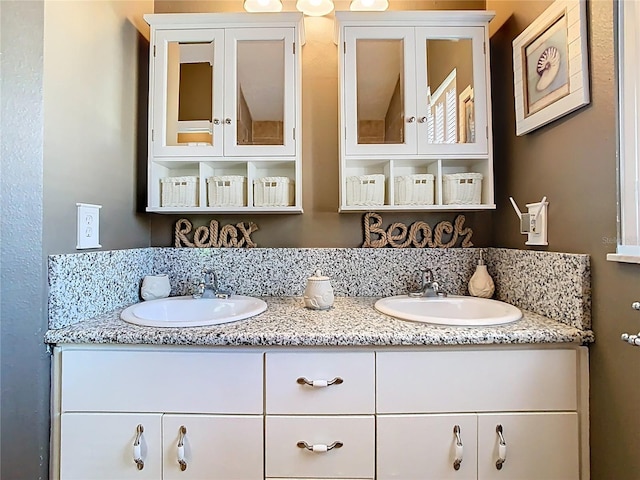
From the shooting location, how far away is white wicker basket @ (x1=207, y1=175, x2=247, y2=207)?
1311mm

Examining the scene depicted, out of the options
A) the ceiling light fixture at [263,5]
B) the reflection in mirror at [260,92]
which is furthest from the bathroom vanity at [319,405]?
the ceiling light fixture at [263,5]

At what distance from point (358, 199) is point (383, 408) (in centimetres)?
76

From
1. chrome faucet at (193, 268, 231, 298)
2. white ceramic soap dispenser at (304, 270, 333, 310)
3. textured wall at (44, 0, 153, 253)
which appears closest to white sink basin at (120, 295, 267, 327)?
chrome faucet at (193, 268, 231, 298)

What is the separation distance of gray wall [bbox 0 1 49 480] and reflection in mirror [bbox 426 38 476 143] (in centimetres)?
129

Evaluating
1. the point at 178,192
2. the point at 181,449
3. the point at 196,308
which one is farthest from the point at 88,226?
the point at 181,449

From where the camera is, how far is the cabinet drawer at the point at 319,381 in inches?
34.9

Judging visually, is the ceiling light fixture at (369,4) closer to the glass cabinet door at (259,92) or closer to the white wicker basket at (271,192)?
the glass cabinet door at (259,92)

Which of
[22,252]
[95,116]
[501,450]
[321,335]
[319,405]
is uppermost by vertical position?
[95,116]

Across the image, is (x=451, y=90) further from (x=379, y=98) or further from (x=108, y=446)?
(x=108, y=446)

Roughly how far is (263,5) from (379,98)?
2.31 feet

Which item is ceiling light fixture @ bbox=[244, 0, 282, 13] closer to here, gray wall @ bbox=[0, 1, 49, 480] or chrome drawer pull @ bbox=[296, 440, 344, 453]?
gray wall @ bbox=[0, 1, 49, 480]

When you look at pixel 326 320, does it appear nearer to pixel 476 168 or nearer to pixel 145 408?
pixel 145 408

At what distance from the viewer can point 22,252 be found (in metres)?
0.86

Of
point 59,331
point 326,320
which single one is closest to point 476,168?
point 326,320
